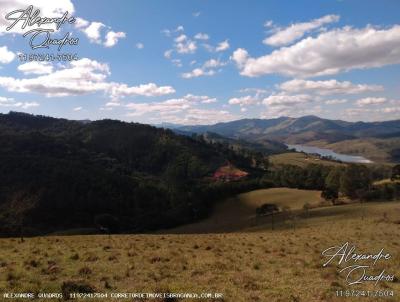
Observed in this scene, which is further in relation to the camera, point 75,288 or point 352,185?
point 352,185

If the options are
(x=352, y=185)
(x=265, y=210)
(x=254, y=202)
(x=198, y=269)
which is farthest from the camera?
(x=254, y=202)

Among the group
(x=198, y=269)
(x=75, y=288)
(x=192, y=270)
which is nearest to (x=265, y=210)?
(x=198, y=269)

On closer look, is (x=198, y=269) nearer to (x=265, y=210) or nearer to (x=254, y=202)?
(x=265, y=210)

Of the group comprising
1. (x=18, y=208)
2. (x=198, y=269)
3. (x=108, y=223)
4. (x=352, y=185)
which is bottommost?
(x=108, y=223)

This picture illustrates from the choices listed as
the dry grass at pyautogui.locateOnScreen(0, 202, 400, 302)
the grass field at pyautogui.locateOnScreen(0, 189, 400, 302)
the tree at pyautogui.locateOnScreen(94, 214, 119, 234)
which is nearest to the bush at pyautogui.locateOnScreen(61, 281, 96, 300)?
the dry grass at pyautogui.locateOnScreen(0, 202, 400, 302)

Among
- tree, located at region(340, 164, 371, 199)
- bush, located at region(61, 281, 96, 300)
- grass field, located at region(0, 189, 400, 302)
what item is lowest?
tree, located at region(340, 164, 371, 199)

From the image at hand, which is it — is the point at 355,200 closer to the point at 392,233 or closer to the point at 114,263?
the point at 392,233

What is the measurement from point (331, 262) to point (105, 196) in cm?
14500

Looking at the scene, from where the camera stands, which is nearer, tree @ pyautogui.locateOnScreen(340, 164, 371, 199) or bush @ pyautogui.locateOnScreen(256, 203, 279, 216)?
bush @ pyautogui.locateOnScreen(256, 203, 279, 216)

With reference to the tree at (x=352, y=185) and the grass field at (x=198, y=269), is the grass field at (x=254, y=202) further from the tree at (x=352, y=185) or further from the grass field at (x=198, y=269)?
the grass field at (x=198, y=269)

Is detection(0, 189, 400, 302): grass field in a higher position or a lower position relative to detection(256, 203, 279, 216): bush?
higher

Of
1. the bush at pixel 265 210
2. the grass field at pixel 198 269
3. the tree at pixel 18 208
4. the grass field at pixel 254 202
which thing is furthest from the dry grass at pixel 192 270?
the grass field at pixel 254 202

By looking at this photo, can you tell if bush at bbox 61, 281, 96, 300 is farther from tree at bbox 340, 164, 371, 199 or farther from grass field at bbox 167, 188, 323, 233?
tree at bbox 340, 164, 371, 199

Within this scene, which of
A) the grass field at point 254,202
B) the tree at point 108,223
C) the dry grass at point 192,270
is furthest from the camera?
the grass field at point 254,202
